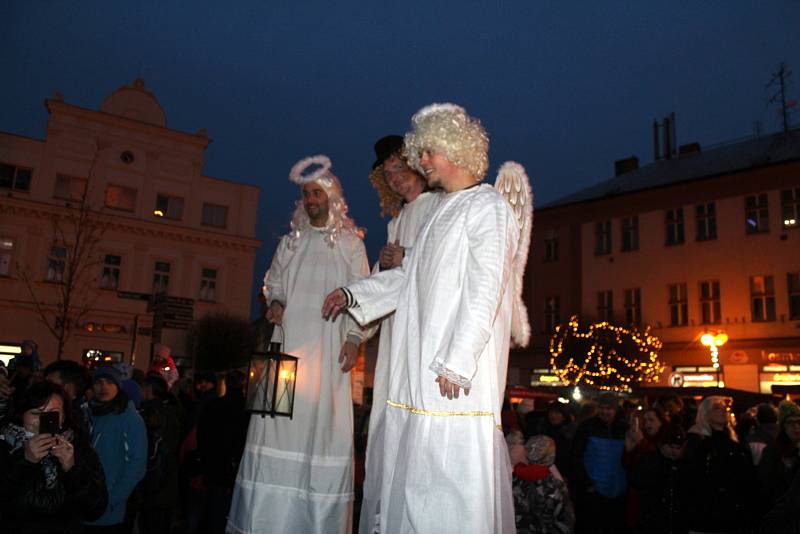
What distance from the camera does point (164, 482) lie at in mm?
6762

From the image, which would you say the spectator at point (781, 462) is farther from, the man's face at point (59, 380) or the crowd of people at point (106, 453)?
the man's face at point (59, 380)

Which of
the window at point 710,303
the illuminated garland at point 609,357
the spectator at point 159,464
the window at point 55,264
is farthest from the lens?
the window at point 55,264

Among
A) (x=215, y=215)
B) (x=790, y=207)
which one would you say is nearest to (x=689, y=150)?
(x=790, y=207)

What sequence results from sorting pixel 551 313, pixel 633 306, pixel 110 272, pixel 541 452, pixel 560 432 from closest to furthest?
pixel 541 452
pixel 560 432
pixel 633 306
pixel 110 272
pixel 551 313

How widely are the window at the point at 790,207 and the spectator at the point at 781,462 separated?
23291mm

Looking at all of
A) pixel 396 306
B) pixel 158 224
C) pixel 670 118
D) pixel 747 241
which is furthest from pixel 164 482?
pixel 670 118

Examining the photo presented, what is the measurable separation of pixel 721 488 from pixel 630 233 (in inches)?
1130

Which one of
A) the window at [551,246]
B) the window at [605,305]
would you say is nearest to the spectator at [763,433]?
the window at [605,305]

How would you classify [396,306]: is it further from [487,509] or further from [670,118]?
[670,118]

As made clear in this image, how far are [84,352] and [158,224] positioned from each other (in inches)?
276

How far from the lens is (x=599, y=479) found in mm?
7934

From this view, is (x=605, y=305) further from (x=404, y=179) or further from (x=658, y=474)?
(x=404, y=179)

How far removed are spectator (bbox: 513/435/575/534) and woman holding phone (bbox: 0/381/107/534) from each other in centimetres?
335

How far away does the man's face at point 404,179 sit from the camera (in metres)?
5.19
